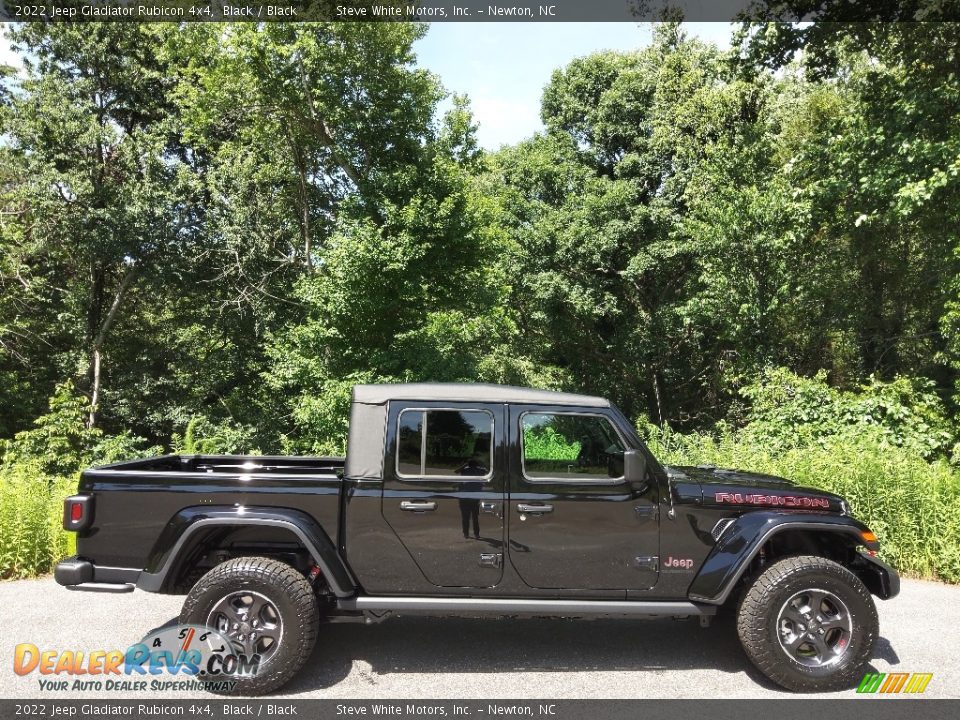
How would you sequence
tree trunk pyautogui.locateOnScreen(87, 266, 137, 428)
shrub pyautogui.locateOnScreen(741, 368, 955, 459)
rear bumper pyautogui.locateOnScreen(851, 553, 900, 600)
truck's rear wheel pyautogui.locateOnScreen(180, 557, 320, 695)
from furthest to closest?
tree trunk pyautogui.locateOnScreen(87, 266, 137, 428) < shrub pyautogui.locateOnScreen(741, 368, 955, 459) < rear bumper pyautogui.locateOnScreen(851, 553, 900, 600) < truck's rear wheel pyautogui.locateOnScreen(180, 557, 320, 695)

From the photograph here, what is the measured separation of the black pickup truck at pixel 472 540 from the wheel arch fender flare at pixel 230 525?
12mm

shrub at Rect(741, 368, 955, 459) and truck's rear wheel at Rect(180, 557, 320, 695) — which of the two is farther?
shrub at Rect(741, 368, 955, 459)

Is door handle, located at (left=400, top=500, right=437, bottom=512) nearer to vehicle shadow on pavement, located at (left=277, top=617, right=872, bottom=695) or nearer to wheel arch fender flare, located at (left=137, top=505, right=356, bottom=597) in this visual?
wheel arch fender flare, located at (left=137, top=505, right=356, bottom=597)

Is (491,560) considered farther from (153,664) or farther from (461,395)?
(153,664)

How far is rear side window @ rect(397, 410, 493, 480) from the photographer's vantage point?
3.97 metres

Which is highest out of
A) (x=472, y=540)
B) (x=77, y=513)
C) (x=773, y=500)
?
(x=773, y=500)

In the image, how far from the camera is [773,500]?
4055mm

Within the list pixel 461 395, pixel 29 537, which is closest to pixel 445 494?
pixel 461 395

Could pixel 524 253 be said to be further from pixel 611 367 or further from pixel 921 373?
pixel 921 373

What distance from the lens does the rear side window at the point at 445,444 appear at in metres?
3.97

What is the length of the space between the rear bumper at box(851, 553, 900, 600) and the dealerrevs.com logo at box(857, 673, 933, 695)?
47 cm

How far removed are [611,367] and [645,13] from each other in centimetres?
1240

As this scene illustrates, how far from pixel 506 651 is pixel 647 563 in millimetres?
1213

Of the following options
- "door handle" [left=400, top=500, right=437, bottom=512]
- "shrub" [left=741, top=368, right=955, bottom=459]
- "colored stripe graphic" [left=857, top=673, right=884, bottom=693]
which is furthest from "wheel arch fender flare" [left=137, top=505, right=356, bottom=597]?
"shrub" [left=741, top=368, right=955, bottom=459]
